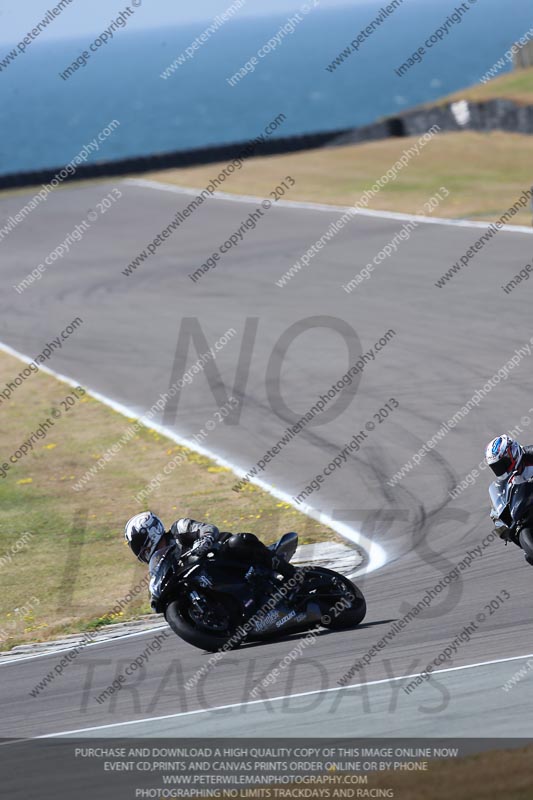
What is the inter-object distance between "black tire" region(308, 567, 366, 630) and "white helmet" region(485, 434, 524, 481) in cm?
160

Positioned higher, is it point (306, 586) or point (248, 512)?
point (306, 586)

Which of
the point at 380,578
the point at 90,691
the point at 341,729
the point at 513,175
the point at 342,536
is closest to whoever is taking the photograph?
the point at 341,729

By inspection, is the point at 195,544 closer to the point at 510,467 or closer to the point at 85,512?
the point at 510,467

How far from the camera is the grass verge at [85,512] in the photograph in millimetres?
11414

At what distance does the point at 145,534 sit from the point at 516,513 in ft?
10.3

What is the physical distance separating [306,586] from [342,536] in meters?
2.66

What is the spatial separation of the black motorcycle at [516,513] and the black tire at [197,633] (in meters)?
2.49

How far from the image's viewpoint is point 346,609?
366 inches

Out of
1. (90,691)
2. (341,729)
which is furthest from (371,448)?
(341,729)

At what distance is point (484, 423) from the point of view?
47.6ft

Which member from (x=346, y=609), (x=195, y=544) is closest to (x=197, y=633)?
(x=195, y=544)

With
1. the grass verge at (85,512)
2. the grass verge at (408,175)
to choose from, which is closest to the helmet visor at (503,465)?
the grass verge at (85,512)

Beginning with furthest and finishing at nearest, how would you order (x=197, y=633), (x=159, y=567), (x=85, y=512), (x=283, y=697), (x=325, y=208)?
(x=325, y=208), (x=85, y=512), (x=159, y=567), (x=197, y=633), (x=283, y=697)

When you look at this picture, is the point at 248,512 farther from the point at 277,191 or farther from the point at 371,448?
the point at 277,191
